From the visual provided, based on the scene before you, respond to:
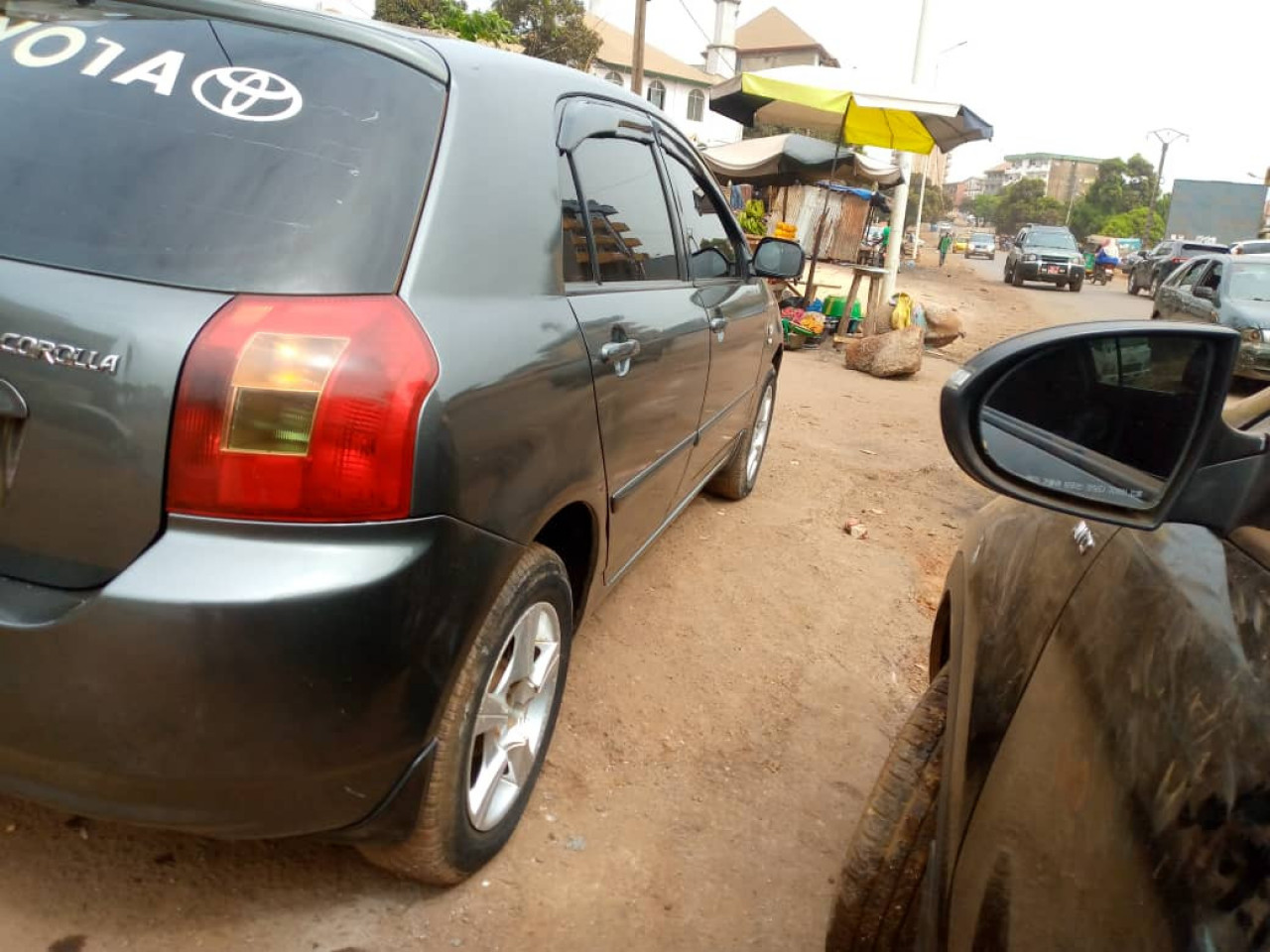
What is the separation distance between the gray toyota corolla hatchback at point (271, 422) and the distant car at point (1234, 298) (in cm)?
1042

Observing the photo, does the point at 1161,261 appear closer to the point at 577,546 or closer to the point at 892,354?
the point at 892,354

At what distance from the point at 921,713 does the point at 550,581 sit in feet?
2.80

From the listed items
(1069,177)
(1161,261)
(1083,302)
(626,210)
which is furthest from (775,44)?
(626,210)

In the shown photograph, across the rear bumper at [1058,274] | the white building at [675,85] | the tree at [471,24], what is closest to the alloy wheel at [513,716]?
the tree at [471,24]

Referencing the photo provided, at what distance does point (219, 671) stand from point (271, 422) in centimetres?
39

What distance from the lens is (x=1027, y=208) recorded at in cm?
8512

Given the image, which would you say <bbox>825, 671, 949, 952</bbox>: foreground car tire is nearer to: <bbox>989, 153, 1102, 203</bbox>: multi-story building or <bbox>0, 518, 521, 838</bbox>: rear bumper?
<bbox>0, 518, 521, 838</bbox>: rear bumper

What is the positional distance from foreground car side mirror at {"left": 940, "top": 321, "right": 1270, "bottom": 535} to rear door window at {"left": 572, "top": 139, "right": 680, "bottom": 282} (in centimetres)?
144

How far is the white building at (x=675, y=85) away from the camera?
2062 inches

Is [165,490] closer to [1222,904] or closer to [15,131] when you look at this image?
[15,131]

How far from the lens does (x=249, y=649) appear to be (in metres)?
1.47

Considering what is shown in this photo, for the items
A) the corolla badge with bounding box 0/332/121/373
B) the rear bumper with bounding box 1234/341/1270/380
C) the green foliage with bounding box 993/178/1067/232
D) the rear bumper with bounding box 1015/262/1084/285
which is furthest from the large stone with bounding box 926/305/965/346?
the green foliage with bounding box 993/178/1067/232

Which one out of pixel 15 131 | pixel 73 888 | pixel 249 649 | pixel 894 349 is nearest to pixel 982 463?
pixel 249 649

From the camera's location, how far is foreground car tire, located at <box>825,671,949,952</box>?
1.81m
